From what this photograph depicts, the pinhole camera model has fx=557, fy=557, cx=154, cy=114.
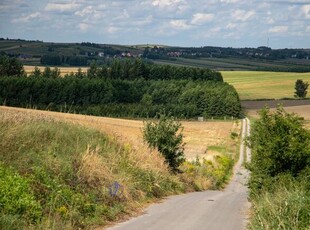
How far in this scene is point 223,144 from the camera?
221ft

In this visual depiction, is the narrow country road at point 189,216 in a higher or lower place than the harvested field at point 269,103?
higher

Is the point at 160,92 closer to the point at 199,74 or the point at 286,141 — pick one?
the point at 199,74

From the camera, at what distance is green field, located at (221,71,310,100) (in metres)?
145

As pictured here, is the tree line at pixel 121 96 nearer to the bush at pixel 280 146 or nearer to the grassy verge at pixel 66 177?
the grassy verge at pixel 66 177

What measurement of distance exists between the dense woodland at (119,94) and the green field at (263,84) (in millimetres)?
19937

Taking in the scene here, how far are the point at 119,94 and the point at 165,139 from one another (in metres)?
92.2

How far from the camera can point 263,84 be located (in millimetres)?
163750

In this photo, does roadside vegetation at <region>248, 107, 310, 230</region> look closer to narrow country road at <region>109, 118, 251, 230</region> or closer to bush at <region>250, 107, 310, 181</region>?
bush at <region>250, 107, 310, 181</region>

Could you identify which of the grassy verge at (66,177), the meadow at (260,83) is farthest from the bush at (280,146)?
the meadow at (260,83)

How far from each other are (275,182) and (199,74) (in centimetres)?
13365

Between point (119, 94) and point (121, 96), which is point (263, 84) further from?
point (119, 94)

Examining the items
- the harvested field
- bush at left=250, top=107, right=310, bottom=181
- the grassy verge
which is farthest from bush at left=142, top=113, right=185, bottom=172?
the harvested field

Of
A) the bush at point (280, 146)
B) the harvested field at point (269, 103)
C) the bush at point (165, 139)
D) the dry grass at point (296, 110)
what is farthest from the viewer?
the harvested field at point (269, 103)

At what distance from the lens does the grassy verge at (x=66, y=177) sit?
1238 centimetres
